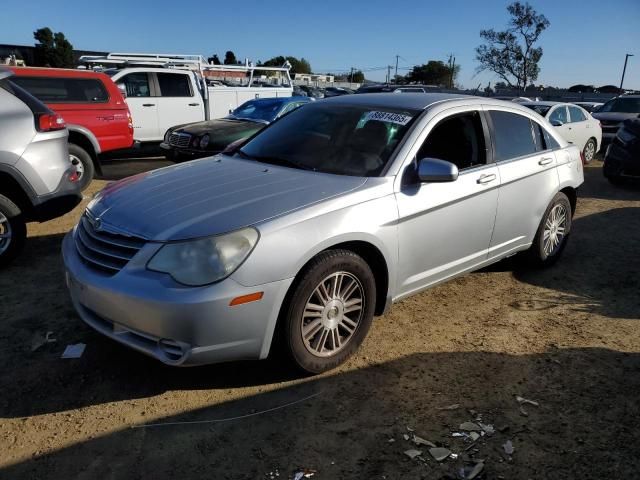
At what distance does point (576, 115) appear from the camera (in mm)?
12336

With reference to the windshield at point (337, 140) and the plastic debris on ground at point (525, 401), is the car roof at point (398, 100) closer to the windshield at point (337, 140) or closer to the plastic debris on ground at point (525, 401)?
the windshield at point (337, 140)

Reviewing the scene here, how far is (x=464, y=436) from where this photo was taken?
275 centimetres

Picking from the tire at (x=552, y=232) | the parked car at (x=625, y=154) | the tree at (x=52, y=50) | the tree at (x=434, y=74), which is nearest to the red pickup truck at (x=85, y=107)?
the tire at (x=552, y=232)

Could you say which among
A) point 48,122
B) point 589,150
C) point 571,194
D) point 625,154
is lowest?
point 589,150

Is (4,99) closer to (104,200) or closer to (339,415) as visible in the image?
(104,200)

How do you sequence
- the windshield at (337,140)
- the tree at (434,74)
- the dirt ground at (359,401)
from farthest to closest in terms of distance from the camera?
the tree at (434,74), the windshield at (337,140), the dirt ground at (359,401)

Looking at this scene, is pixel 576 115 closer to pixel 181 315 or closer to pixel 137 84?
pixel 137 84

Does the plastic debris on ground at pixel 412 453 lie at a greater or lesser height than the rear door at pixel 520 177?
lesser

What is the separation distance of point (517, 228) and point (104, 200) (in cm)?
325

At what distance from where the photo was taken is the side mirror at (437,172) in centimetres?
345

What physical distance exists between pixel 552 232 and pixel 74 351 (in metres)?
4.24

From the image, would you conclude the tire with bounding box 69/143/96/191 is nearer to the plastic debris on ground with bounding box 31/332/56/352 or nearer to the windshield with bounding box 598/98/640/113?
the plastic debris on ground with bounding box 31/332/56/352

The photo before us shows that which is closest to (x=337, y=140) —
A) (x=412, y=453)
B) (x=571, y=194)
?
(x=412, y=453)

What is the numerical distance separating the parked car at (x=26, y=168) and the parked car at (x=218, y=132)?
3.87m
